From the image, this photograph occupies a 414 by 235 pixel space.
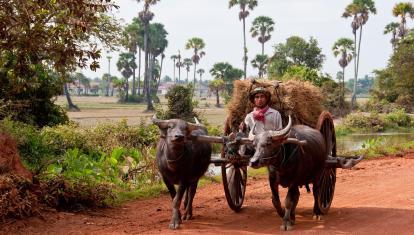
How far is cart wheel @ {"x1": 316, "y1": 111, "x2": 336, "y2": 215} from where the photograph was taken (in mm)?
8219

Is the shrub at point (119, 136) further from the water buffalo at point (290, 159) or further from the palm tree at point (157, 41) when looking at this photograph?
the palm tree at point (157, 41)

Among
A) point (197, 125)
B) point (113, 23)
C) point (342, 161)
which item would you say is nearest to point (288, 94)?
point (342, 161)

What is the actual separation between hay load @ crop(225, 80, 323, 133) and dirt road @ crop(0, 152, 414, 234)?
165cm

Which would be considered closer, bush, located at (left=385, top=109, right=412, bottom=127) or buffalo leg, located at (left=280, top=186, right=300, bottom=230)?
buffalo leg, located at (left=280, top=186, right=300, bottom=230)

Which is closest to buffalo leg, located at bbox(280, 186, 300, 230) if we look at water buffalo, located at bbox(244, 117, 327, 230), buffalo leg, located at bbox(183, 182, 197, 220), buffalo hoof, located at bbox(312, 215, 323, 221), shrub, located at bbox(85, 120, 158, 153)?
water buffalo, located at bbox(244, 117, 327, 230)

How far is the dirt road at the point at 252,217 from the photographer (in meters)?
7.37

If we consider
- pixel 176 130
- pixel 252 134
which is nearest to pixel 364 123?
pixel 252 134

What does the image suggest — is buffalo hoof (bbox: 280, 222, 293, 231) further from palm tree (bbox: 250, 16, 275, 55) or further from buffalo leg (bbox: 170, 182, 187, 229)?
palm tree (bbox: 250, 16, 275, 55)

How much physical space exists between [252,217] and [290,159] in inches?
65.5

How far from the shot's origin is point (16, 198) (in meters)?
7.53

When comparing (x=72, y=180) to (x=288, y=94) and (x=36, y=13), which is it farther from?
(x=288, y=94)

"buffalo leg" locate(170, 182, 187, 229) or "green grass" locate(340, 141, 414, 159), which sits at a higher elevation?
"buffalo leg" locate(170, 182, 187, 229)

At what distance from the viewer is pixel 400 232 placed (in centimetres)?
713

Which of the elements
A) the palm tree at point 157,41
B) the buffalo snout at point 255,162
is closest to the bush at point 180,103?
the buffalo snout at point 255,162
